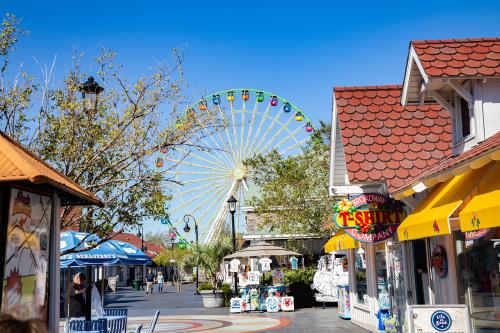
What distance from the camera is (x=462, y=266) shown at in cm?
888

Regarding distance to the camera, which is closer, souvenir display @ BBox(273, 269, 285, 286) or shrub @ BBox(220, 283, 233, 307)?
souvenir display @ BBox(273, 269, 285, 286)

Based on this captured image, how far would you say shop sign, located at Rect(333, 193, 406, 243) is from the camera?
1089 centimetres

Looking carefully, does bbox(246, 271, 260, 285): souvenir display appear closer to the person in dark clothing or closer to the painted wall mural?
the person in dark clothing

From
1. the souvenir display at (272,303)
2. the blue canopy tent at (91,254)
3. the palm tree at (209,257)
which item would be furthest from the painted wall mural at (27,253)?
the palm tree at (209,257)

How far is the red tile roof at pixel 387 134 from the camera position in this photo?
11.4 m

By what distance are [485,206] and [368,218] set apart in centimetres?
476

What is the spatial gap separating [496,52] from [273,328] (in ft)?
31.2

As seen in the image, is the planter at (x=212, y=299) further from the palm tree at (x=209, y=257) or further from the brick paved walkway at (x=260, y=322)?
the palm tree at (x=209, y=257)

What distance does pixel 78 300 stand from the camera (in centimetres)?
1235

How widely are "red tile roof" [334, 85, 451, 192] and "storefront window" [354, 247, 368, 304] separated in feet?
12.0

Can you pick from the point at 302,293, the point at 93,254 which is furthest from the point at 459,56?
the point at 302,293

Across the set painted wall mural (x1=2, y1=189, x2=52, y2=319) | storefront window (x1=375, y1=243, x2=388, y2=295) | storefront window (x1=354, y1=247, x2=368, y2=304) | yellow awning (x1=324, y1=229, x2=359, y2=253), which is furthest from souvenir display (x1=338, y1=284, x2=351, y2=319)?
painted wall mural (x1=2, y1=189, x2=52, y2=319)

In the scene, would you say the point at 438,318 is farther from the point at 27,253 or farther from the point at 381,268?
the point at 381,268

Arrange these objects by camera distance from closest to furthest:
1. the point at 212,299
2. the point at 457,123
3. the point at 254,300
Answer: the point at 457,123 < the point at 254,300 < the point at 212,299
